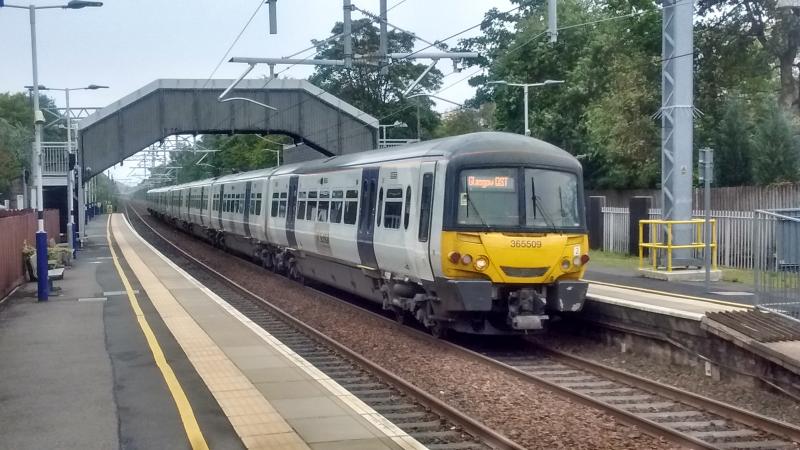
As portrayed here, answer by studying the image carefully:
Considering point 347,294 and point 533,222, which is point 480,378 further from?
point 347,294

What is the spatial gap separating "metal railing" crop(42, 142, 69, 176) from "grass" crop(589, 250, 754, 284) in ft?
90.6

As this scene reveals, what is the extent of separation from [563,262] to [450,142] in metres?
2.42

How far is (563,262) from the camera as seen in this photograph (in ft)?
43.2

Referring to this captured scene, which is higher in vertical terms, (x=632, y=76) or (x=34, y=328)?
(x=632, y=76)

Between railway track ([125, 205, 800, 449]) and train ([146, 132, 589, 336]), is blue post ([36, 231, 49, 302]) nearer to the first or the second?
train ([146, 132, 589, 336])

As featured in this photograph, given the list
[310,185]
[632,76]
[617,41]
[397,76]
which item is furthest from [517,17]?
[310,185]

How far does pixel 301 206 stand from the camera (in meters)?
21.7

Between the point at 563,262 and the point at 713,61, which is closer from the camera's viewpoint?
the point at 563,262

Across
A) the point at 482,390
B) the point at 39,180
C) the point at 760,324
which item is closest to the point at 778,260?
the point at 760,324

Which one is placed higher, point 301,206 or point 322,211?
point 301,206

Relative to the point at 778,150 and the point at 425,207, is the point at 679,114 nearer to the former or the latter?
the point at 778,150

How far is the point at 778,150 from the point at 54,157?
34.7 meters

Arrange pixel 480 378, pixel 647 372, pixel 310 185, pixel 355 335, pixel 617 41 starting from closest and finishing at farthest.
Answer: pixel 480 378 → pixel 647 372 → pixel 355 335 → pixel 310 185 → pixel 617 41

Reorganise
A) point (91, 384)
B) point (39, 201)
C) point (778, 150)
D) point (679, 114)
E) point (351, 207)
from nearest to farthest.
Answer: point (91, 384)
point (351, 207)
point (679, 114)
point (39, 201)
point (778, 150)
